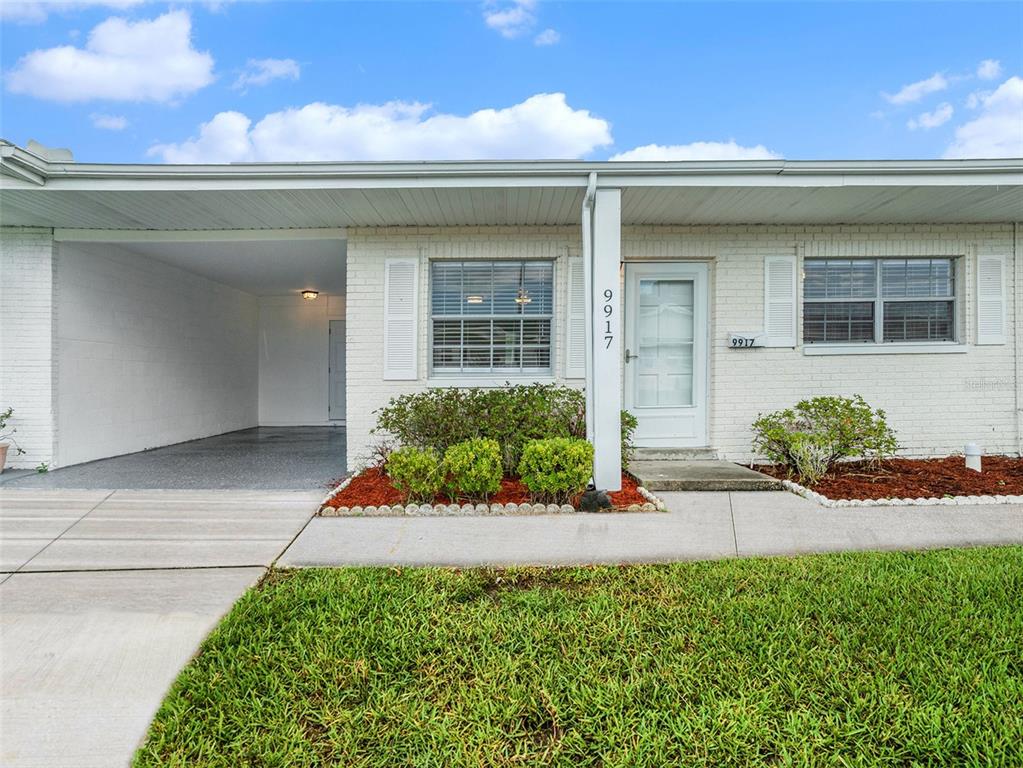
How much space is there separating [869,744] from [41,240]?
8432mm

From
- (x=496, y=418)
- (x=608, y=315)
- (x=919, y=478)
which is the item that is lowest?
(x=919, y=478)

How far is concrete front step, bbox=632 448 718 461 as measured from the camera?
6.21 meters

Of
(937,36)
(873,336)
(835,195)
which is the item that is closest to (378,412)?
(835,195)

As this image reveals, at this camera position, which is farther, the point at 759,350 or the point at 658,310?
the point at 658,310

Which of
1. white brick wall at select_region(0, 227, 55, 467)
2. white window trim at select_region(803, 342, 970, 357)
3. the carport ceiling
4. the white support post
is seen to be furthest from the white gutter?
white window trim at select_region(803, 342, 970, 357)

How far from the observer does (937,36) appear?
7742 millimetres

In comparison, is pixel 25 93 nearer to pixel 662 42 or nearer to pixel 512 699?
pixel 662 42

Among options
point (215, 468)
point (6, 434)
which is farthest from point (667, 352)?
point (6, 434)

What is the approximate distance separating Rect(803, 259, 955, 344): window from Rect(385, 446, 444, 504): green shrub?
4801mm

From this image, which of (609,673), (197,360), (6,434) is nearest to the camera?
(609,673)

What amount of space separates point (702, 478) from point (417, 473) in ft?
8.71

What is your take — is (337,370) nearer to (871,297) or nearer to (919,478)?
(871,297)

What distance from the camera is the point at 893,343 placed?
6.41 m

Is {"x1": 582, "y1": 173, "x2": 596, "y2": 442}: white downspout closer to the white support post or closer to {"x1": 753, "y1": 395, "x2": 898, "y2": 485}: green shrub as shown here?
the white support post
